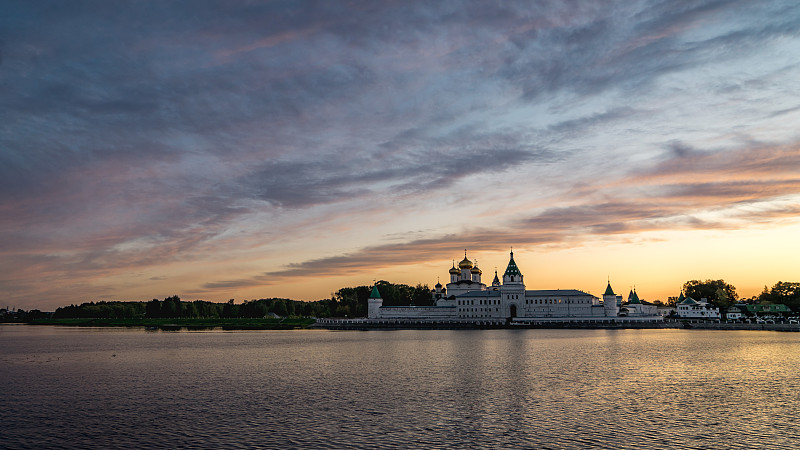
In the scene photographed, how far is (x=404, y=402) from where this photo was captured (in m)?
33.4

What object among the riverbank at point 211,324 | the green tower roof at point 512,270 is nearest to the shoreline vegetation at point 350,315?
the riverbank at point 211,324

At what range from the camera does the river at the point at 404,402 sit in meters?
25.2

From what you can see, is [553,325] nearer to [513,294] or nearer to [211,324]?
[513,294]

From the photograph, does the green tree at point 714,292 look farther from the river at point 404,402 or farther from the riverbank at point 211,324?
the river at point 404,402

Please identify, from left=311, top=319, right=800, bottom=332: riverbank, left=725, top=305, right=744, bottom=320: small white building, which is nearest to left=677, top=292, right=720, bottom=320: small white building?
left=725, top=305, right=744, bottom=320: small white building

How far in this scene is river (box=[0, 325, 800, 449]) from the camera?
25.2 m

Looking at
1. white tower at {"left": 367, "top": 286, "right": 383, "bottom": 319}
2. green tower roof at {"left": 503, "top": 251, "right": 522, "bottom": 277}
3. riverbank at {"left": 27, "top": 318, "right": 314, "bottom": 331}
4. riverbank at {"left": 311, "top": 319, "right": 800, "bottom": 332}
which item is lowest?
riverbank at {"left": 311, "top": 319, "right": 800, "bottom": 332}

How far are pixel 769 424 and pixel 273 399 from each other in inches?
972

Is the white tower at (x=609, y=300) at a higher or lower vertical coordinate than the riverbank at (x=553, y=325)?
higher

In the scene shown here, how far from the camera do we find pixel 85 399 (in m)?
35.4

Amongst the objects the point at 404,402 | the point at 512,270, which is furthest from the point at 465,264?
the point at 404,402

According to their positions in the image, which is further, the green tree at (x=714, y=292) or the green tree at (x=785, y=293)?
the green tree at (x=714, y=292)

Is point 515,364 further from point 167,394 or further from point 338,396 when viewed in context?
point 167,394

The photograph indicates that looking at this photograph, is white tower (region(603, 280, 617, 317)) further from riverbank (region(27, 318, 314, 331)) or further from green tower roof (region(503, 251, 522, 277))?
riverbank (region(27, 318, 314, 331))
